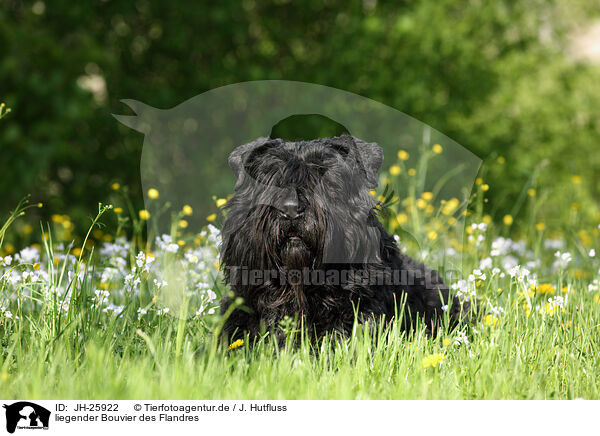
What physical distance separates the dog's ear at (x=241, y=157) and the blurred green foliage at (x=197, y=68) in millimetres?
4073

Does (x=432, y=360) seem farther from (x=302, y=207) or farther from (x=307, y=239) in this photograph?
(x=302, y=207)

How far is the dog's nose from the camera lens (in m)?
3.51

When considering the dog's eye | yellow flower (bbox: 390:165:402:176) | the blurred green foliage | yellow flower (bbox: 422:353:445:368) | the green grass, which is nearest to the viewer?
the green grass

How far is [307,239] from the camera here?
3551 mm

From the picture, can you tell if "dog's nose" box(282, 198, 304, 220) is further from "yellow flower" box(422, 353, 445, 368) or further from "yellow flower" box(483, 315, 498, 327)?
"yellow flower" box(483, 315, 498, 327)

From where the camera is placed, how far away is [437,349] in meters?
3.74

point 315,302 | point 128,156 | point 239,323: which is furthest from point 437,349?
point 128,156

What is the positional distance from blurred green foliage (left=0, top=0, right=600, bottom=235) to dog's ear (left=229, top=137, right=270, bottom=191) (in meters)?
4.07

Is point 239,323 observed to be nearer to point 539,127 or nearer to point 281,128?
point 281,128

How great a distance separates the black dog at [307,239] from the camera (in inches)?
140
